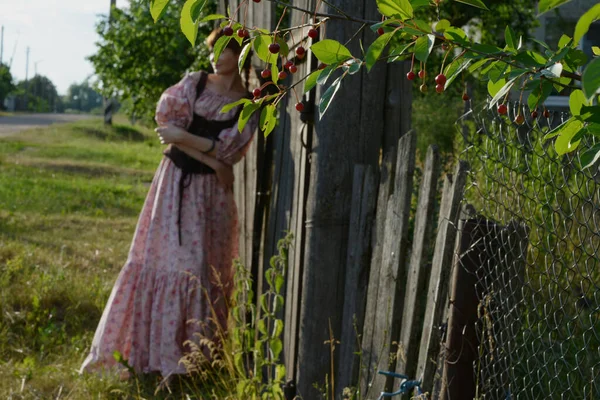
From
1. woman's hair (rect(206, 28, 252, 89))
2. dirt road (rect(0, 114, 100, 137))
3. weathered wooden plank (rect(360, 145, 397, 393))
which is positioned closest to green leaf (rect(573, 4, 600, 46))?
weathered wooden plank (rect(360, 145, 397, 393))

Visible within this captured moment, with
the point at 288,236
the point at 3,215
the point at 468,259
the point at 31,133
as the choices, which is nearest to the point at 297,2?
the point at 288,236

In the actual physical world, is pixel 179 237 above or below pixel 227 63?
below

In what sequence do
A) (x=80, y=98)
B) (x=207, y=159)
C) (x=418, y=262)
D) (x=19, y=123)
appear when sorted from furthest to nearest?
(x=80, y=98)
(x=19, y=123)
(x=207, y=159)
(x=418, y=262)

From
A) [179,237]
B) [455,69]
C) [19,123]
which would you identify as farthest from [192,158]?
[19,123]

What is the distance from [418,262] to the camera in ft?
8.79

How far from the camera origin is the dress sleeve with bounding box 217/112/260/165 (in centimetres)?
447

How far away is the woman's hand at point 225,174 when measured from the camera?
4.57m

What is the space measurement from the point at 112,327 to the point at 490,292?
2.79 metres

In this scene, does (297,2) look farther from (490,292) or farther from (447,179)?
(490,292)

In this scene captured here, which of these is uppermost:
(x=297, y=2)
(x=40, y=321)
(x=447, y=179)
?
(x=297, y=2)

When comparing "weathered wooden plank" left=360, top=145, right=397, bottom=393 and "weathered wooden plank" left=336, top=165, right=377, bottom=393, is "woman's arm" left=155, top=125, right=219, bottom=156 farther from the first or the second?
"weathered wooden plank" left=360, top=145, right=397, bottom=393

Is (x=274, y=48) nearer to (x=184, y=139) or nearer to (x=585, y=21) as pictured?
(x=585, y=21)

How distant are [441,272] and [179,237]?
2304mm

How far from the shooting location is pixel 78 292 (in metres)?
5.72
